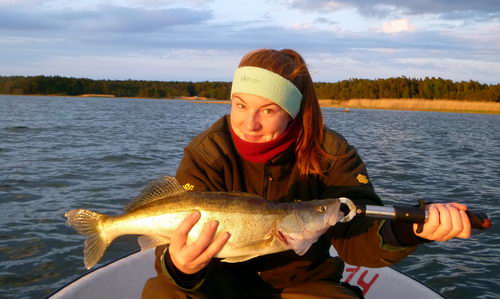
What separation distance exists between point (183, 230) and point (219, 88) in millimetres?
123469

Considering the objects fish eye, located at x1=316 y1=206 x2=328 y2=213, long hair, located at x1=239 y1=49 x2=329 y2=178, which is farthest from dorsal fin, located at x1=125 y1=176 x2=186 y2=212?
long hair, located at x1=239 y1=49 x2=329 y2=178

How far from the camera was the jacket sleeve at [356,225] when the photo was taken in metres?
3.10

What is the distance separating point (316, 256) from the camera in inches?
138

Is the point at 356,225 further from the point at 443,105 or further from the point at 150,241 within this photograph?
the point at 443,105

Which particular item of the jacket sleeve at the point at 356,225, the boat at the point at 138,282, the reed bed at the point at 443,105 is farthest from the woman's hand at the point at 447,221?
the reed bed at the point at 443,105

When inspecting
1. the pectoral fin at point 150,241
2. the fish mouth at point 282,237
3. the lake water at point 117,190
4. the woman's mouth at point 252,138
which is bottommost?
the lake water at point 117,190

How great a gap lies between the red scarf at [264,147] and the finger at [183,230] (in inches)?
29.8

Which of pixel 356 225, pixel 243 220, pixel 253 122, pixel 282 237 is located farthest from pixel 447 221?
pixel 253 122

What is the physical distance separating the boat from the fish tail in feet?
3.25

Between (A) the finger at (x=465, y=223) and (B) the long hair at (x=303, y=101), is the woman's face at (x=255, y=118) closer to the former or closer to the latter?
(B) the long hair at (x=303, y=101)

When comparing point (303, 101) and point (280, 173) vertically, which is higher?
point (303, 101)

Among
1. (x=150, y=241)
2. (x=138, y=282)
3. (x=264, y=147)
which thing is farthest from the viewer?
(x=138, y=282)

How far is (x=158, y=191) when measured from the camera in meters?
3.12

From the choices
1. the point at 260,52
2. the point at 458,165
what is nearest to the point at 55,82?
the point at 458,165
